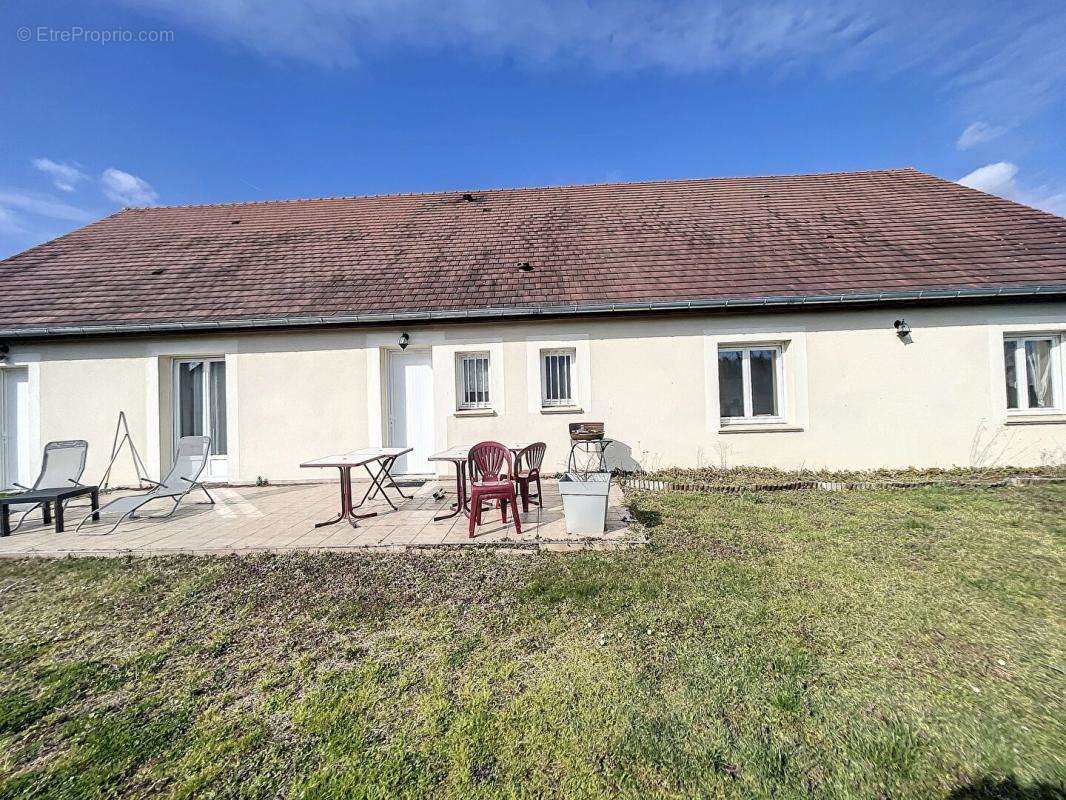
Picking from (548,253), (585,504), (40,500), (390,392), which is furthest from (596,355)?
(40,500)

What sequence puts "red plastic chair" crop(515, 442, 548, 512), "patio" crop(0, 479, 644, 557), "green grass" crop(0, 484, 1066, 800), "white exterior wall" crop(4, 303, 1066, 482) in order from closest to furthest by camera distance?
"green grass" crop(0, 484, 1066, 800) → "patio" crop(0, 479, 644, 557) → "red plastic chair" crop(515, 442, 548, 512) → "white exterior wall" crop(4, 303, 1066, 482)

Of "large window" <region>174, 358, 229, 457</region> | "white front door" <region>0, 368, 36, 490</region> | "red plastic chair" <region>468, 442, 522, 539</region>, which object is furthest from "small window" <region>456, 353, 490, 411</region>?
"white front door" <region>0, 368, 36, 490</region>

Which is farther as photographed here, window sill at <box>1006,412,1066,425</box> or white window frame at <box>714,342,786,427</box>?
white window frame at <box>714,342,786,427</box>

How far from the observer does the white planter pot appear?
476 centimetres

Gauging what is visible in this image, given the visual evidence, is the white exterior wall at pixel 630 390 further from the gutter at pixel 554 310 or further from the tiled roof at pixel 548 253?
the tiled roof at pixel 548 253

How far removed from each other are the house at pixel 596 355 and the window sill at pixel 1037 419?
0.14 ft

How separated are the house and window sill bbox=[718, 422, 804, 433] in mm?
48

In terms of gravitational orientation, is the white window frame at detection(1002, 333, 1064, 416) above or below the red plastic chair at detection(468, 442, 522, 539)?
above

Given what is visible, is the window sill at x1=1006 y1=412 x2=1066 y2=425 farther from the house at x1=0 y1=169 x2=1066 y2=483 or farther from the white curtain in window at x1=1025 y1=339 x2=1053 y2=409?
the white curtain in window at x1=1025 y1=339 x2=1053 y2=409

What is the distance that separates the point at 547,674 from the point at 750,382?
22.6ft

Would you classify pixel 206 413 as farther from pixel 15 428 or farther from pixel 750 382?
pixel 750 382

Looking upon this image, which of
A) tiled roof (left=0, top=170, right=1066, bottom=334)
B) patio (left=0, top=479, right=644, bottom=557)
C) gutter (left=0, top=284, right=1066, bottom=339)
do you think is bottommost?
patio (left=0, top=479, right=644, bottom=557)

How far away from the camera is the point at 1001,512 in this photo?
5.48 meters

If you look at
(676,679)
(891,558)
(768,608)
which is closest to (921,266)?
(891,558)
